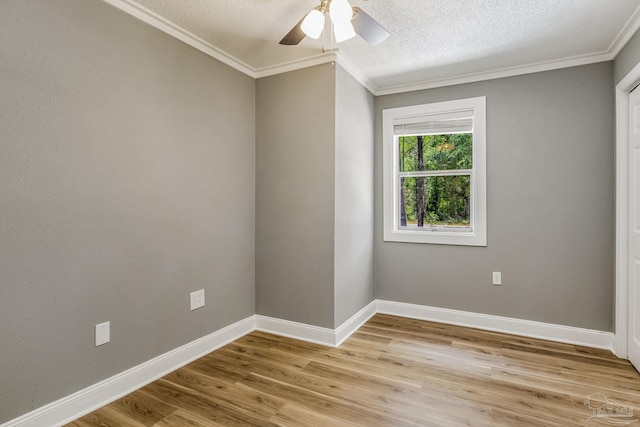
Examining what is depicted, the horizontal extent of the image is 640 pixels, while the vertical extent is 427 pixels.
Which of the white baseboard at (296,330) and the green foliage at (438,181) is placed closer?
the white baseboard at (296,330)

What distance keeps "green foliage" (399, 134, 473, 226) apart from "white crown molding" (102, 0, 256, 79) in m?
1.87

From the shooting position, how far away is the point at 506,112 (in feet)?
10.3

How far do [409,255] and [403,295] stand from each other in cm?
43

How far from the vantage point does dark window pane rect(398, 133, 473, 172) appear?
135 inches

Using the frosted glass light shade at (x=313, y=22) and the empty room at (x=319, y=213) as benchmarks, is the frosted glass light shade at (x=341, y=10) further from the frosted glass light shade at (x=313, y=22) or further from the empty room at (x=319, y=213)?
the frosted glass light shade at (x=313, y=22)

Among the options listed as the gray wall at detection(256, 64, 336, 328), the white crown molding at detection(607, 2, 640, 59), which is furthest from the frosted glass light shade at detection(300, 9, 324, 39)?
the white crown molding at detection(607, 2, 640, 59)

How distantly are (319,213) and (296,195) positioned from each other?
0.92 ft

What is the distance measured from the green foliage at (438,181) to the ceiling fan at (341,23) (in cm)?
183

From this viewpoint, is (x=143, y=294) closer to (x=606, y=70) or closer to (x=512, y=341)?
(x=512, y=341)

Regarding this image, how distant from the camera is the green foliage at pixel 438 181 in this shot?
11.3 ft

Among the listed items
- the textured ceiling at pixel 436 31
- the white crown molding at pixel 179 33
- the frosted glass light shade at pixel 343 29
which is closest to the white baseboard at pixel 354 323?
the frosted glass light shade at pixel 343 29

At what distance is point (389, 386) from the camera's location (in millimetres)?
2215

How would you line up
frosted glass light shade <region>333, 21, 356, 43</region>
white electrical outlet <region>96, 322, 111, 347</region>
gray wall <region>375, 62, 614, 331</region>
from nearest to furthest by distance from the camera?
frosted glass light shade <region>333, 21, 356, 43</region> → white electrical outlet <region>96, 322, 111, 347</region> → gray wall <region>375, 62, 614, 331</region>

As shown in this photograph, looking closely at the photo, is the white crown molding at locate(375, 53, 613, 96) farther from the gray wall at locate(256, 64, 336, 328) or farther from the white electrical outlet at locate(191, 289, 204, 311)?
the white electrical outlet at locate(191, 289, 204, 311)
